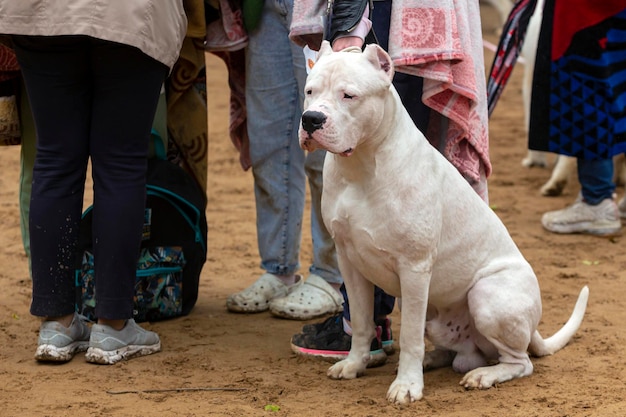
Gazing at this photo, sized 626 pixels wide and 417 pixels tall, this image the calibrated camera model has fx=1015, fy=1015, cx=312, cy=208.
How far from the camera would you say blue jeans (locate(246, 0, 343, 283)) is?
437 cm

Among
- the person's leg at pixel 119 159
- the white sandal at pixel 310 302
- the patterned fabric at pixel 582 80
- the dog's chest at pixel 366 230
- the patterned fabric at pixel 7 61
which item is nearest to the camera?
the dog's chest at pixel 366 230

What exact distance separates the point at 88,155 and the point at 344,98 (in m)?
1.12

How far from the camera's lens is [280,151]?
457 cm

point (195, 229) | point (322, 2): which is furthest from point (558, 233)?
point (322, 2)

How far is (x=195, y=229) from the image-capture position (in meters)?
4.46

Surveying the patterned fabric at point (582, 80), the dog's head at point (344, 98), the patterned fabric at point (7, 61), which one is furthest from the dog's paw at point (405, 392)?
the patterned fabric at point (582, 80)

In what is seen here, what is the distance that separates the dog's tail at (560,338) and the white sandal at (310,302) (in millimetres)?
1008

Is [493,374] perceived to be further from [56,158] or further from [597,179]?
[597,179]

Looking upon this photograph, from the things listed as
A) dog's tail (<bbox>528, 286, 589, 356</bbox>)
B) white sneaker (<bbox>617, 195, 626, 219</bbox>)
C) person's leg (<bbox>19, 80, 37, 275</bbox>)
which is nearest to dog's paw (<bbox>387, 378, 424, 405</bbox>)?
dog's tail (<bbox>528, 286, 589, 356</bbox>)

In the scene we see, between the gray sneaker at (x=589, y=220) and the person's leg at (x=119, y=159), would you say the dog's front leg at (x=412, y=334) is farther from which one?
the gray sneaker at (x=589, y=220)

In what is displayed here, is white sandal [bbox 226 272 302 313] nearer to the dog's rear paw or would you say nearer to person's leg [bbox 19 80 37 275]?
person's leg [bbox 19 80 37 275]

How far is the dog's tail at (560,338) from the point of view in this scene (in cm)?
393

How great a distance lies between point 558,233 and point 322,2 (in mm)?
3105

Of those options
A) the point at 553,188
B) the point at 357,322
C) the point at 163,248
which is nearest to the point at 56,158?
the point at 163,248
